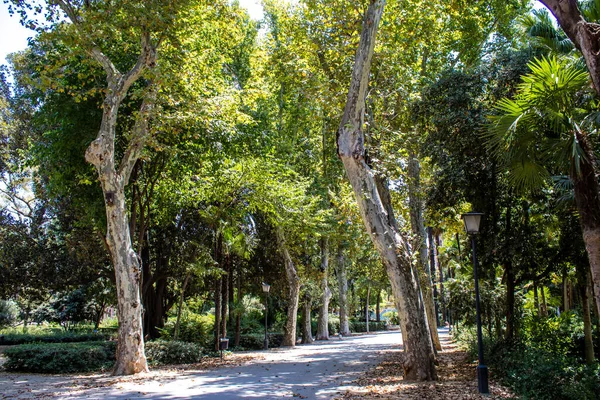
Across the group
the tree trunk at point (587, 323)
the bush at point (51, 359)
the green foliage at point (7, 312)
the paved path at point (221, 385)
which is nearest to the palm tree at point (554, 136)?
the tree trunk at point (587, 323)

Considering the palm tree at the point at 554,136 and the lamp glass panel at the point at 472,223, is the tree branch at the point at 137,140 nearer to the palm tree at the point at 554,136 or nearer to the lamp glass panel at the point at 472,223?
the lamp glass panel at the point at 472,223

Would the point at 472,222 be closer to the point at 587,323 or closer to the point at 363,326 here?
the point at 587,323

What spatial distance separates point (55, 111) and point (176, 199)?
578cm

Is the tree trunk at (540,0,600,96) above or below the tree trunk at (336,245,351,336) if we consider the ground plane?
above

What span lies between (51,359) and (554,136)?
14.6 meters

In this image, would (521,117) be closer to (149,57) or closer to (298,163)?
(149,57)

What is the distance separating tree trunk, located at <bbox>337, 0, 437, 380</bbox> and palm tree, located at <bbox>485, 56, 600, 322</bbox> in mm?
2895

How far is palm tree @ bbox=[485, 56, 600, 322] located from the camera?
22.6 feet

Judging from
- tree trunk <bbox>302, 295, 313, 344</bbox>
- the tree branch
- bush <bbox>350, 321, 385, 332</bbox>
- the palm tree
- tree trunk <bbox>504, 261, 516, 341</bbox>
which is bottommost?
bush <bbox>350, 321, 385, 332</bbox>

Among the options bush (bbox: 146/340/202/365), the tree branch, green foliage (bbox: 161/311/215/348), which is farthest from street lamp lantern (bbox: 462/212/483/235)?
green foliage (bbox: 161/311/215/348)

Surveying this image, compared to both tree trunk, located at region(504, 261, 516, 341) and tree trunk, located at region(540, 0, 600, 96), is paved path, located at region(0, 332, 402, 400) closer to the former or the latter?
tree trunk, located at region(504, 261, 516, 341)

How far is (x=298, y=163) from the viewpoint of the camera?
1066 inches

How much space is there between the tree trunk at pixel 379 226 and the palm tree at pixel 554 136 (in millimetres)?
2895

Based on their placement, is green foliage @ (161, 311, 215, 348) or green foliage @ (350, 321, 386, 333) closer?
green foliage @ (161, 311, 215, 348)
